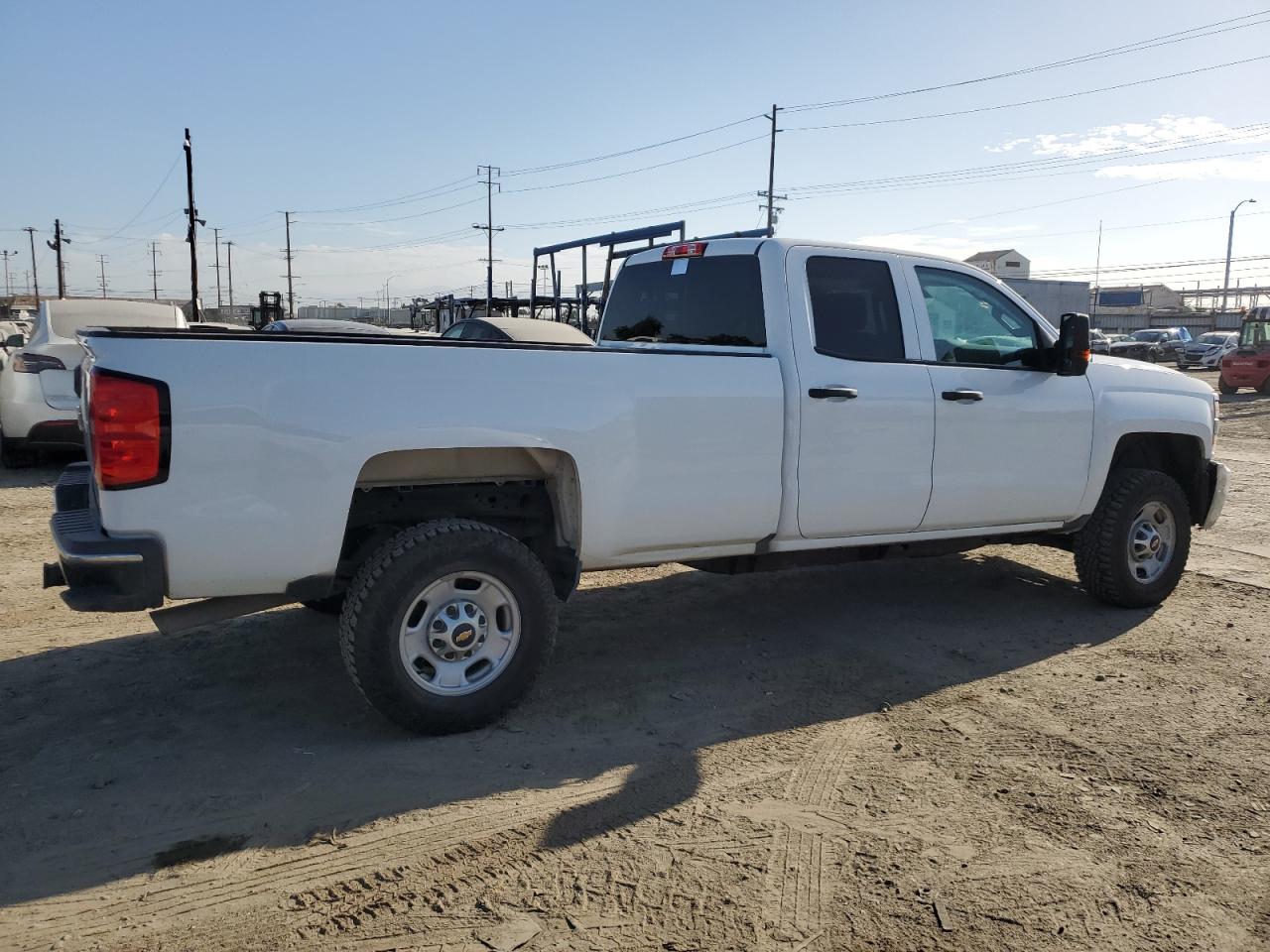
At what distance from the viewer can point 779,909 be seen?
2787 mm

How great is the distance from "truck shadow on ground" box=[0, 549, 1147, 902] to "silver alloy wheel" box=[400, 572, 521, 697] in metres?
0.25

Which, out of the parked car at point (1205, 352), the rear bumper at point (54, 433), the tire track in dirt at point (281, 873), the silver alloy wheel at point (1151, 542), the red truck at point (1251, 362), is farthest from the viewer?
the parked car at point (1205, 352)

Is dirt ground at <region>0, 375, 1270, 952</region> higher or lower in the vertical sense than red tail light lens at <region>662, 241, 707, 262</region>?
lower

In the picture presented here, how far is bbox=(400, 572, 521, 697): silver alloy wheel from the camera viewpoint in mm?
3803

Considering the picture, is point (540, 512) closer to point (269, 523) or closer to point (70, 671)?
point (269, 523)

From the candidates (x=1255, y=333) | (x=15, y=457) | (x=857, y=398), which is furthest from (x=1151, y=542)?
(x=1255, y=333)

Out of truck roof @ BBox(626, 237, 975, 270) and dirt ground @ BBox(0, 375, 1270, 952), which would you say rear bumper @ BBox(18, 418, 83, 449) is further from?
truck roof @ BBox(626, 237, 975, 270)

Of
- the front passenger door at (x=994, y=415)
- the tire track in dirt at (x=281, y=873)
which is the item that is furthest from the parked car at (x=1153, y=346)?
the tire track in dirt at (x=281, y=873)

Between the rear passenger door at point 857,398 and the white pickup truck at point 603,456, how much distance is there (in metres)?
0.01

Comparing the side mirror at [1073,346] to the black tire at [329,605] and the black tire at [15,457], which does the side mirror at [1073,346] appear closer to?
the black tire at [329,605]

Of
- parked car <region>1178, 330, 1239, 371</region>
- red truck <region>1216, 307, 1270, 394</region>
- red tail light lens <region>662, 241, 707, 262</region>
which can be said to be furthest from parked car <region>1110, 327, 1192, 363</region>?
red tail light lens <region>662, 241, 707, 262</region>

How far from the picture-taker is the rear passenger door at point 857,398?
14.9ft

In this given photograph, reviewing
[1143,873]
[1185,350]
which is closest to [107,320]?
[1143,873]

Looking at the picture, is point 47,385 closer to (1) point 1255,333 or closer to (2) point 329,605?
(2) point 329,605
